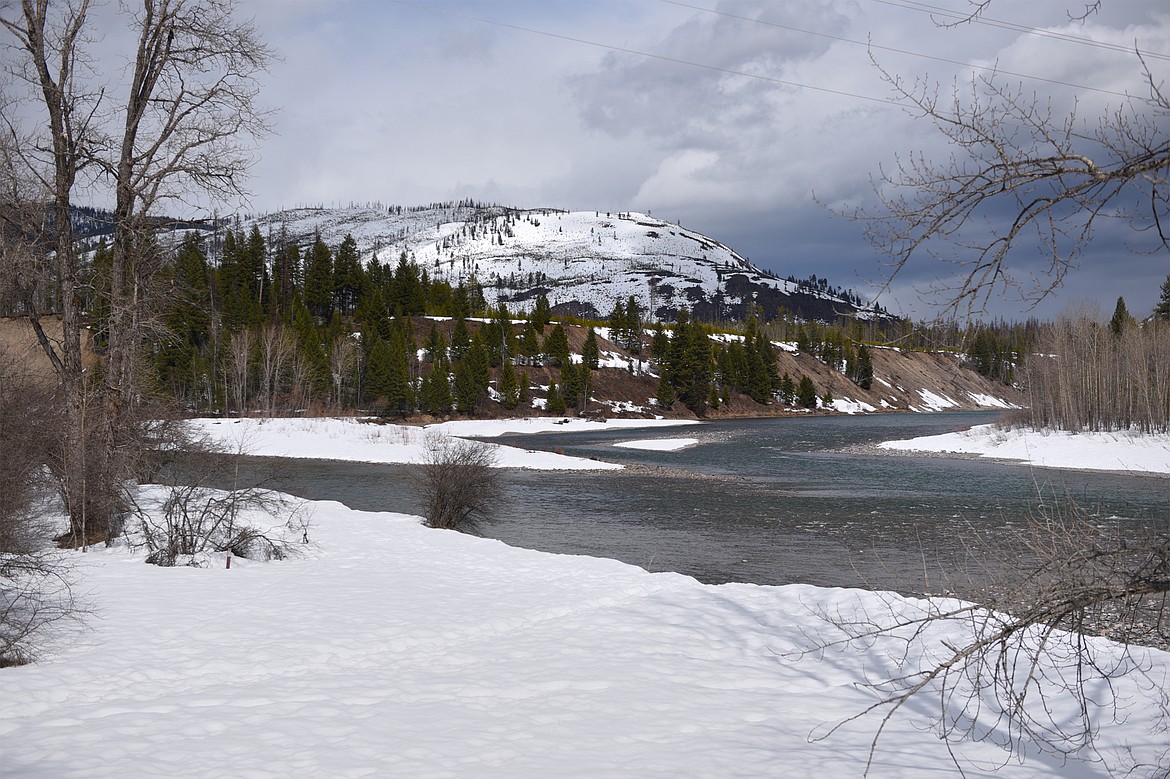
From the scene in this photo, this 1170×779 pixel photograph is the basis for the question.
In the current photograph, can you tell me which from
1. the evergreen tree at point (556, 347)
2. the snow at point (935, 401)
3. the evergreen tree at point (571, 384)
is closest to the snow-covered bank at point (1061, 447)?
the evergreen tree at point (571, 384)

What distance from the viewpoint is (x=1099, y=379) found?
177ft

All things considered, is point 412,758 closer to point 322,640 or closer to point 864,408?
point 322,640

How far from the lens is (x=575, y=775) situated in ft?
20.1

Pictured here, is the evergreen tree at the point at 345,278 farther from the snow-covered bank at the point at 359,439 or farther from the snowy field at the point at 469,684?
the snowy field at the point at 469,684

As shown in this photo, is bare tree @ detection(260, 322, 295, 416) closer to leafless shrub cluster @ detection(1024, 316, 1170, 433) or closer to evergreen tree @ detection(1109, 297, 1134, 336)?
leafless shrub cluster @ detection(1024, 316, 1170, 433)

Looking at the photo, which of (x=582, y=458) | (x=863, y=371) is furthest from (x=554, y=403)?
(x=863, y=371)

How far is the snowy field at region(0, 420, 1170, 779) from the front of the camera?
633 cm

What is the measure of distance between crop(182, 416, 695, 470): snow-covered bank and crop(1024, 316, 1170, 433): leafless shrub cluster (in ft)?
114

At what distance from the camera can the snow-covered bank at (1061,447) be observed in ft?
137

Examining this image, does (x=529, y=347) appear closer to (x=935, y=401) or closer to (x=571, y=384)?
(x=571, y=384)

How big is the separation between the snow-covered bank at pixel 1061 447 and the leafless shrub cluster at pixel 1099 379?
87.6 inches

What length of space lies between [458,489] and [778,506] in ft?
37.9

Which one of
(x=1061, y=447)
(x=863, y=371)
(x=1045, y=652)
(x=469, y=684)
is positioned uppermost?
(x=863, y=371)

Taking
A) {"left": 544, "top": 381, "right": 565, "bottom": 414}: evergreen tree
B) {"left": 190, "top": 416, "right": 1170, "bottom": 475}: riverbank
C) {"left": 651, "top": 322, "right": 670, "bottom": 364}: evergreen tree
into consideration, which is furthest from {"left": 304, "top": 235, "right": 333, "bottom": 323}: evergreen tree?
{"left": 651, "top": 322, "right": 670, "bottom": 364}: evergreen tree
